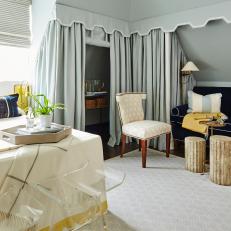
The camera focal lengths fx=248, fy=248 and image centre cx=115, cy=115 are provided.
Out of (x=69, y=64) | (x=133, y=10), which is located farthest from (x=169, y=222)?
(x=133, y=10)

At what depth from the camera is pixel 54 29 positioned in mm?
3281

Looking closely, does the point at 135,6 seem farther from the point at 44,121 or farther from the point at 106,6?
the point at 44,121

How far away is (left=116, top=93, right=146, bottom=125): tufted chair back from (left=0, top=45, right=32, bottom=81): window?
57.8 inches

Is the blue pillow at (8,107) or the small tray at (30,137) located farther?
the blue pillow at (8,107)

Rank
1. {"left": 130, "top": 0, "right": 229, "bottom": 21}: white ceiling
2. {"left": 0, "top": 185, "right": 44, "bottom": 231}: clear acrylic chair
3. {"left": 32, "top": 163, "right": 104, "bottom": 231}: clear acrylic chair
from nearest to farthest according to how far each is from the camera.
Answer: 1. {"left": 0, "top": 185, "right": 44, "bottom": 231}: clear acrylic chair
2. {"left": 32, "top": 163, "right": 104, "bottom": 231}: clear acrylic chair
3. {"left": 130, "top": 0, "right": 229, "bottom": 21}: white ceiling

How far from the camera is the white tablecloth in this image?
1.49 meters

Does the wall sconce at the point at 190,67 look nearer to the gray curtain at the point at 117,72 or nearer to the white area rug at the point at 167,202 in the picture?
the gray curtain at the point at 117,72

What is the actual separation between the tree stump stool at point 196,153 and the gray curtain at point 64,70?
154 cm

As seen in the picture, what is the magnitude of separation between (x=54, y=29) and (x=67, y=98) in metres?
0.92

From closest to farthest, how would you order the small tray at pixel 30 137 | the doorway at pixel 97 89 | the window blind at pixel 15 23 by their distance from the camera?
the small tray at pixel 30 137, the window blind at pixel 15 23, the doorway at pixel 97 89

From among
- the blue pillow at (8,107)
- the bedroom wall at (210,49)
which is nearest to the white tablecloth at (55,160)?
the blue pillow at (8,107)

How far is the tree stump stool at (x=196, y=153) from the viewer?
304 centimetres

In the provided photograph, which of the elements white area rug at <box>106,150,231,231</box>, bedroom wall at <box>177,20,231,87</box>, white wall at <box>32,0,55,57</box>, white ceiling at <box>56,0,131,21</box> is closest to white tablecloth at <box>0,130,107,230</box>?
white area rug at <box>106,150,231,231</box>

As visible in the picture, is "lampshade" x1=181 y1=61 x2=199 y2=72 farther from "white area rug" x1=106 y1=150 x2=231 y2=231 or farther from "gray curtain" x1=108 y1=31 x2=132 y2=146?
"white area rug" x1=106 y1=150 x2=231 y2=231
